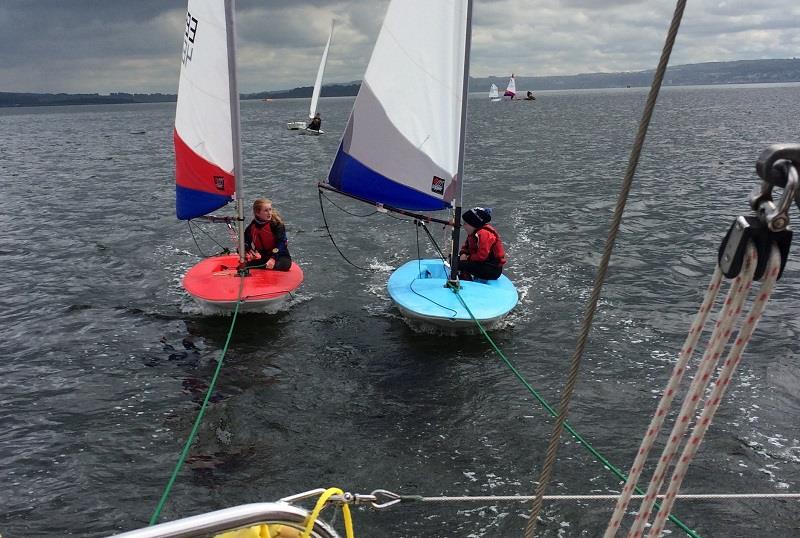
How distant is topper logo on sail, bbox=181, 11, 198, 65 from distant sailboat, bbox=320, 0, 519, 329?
3358mm

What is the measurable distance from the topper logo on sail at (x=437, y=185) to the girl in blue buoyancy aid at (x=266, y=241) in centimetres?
304

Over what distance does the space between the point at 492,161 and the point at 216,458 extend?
103 ft

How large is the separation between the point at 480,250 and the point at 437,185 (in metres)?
1.55

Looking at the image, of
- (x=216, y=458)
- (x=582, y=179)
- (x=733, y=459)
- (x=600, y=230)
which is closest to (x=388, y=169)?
(x=216, y=458)

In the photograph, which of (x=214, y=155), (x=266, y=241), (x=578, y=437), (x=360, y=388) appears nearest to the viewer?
(x=578, y=437)

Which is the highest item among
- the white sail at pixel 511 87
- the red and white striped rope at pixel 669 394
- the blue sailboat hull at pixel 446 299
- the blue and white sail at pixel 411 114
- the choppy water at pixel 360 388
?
the white sail at pixel 511 87


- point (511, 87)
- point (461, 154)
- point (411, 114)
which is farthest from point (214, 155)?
point (511, 87)

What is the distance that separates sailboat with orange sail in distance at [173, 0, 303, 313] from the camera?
1050 centimetres

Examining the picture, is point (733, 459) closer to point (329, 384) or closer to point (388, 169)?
point (329, 384)

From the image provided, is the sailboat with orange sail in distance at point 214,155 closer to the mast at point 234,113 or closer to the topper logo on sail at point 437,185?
the mast at point 234,113

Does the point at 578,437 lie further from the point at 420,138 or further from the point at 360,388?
the point at 420,138

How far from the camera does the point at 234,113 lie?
10727 mm

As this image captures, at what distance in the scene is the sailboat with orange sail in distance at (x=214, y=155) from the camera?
34.4 ft

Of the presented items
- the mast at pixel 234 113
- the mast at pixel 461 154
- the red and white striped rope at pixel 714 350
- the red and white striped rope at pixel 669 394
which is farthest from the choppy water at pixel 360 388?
the red and white striped rope at pixel 714 350
